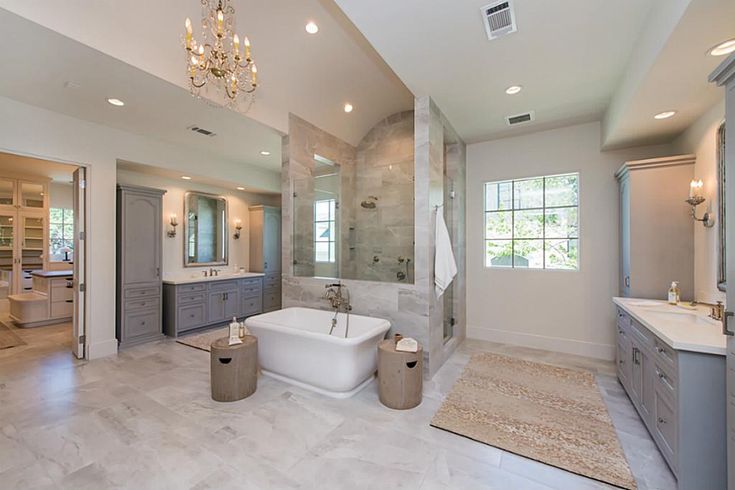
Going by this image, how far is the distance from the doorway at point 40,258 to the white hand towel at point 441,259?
14.2 ft

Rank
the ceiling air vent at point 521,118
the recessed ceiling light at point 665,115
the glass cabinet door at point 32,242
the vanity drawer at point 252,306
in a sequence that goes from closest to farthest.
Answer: the recessed ceiling light at point 665,115, the ceiling air vent at point 521,118, the vanity drawer at point 252,306, the glass cabinet door at point 32,242

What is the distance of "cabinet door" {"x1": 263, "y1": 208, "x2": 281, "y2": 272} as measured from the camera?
628 cm

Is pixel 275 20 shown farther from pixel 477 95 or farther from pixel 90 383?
pixel 90 383

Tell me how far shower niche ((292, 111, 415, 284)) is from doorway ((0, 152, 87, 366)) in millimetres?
2822

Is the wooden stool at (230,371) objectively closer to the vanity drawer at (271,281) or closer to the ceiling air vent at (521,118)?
the vanity drawer at (271,281)

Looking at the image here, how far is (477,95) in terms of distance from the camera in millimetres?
3252

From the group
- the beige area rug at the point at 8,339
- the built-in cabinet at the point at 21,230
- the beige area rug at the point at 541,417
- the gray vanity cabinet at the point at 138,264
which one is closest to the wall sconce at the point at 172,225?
the gray vanity cabinet at the point at 138,264

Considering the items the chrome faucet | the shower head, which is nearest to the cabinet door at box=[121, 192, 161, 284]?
the chrome faucet

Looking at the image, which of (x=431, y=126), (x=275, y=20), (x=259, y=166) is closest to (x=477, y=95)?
(x=431, y=126)

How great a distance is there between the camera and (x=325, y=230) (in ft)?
15.5

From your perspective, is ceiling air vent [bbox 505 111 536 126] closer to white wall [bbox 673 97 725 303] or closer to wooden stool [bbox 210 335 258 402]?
white wall [bbox 673 97 725 303]

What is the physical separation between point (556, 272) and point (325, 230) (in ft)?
10.9

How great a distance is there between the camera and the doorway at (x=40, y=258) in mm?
3871

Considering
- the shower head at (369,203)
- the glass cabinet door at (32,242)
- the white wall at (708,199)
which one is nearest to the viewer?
the white wall at (708,199)
